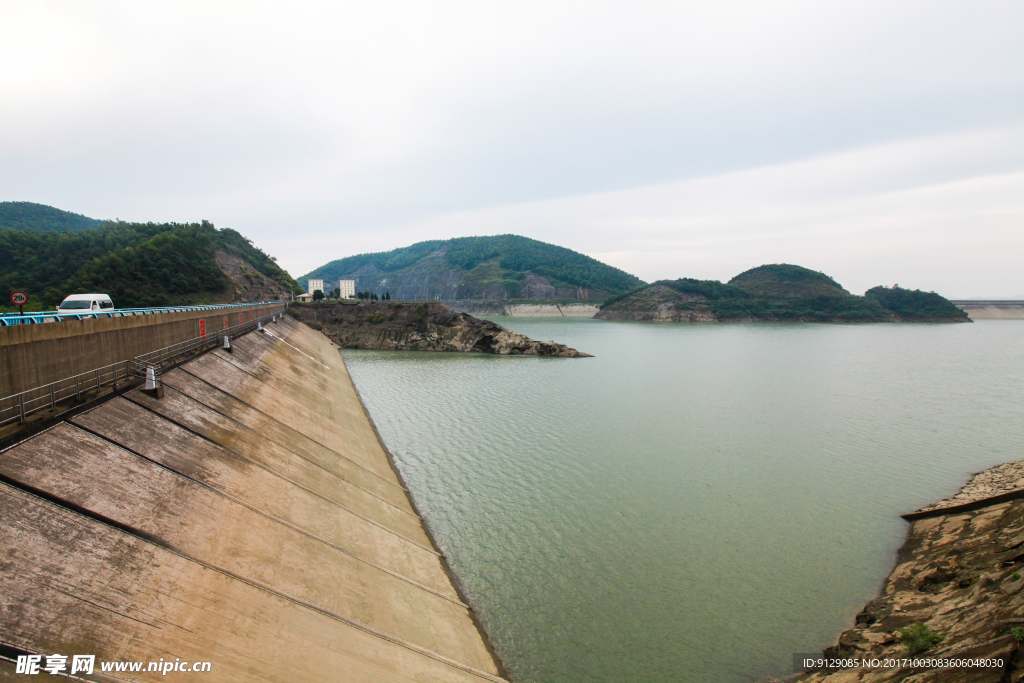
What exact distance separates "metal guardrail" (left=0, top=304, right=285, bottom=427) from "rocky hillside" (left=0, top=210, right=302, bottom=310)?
1811 inches

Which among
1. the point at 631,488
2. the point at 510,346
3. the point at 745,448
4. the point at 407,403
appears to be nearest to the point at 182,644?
the point at 631,488

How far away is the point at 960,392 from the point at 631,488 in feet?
121

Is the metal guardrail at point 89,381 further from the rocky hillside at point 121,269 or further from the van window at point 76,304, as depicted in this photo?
the rocky hillside at point 121,269

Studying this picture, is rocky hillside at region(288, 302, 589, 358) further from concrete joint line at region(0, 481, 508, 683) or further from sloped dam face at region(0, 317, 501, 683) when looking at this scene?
concrete joint line at region(0, 481, 508, 683)

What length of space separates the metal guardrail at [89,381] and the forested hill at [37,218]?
377 feet

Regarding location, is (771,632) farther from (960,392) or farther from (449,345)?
(449,345)

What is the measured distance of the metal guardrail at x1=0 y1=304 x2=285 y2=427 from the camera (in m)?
9.34

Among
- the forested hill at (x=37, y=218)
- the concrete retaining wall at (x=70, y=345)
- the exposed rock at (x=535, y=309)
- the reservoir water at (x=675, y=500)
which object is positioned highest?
the forested hill at (x=37, y=218)

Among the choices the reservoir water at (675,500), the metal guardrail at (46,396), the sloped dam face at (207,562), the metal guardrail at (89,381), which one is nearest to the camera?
the sloped dam face at (207,562)

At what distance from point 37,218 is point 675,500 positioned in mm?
153164

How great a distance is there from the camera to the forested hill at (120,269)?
55969 millimetres

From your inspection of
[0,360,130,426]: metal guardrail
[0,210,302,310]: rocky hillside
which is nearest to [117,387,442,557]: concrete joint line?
[0,360,130,426]: metal guardrail

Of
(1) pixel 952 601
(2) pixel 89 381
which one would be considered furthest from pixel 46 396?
(1) pixel 952 601

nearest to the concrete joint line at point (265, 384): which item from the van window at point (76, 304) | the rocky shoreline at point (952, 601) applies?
the van window at point (76, 304)
